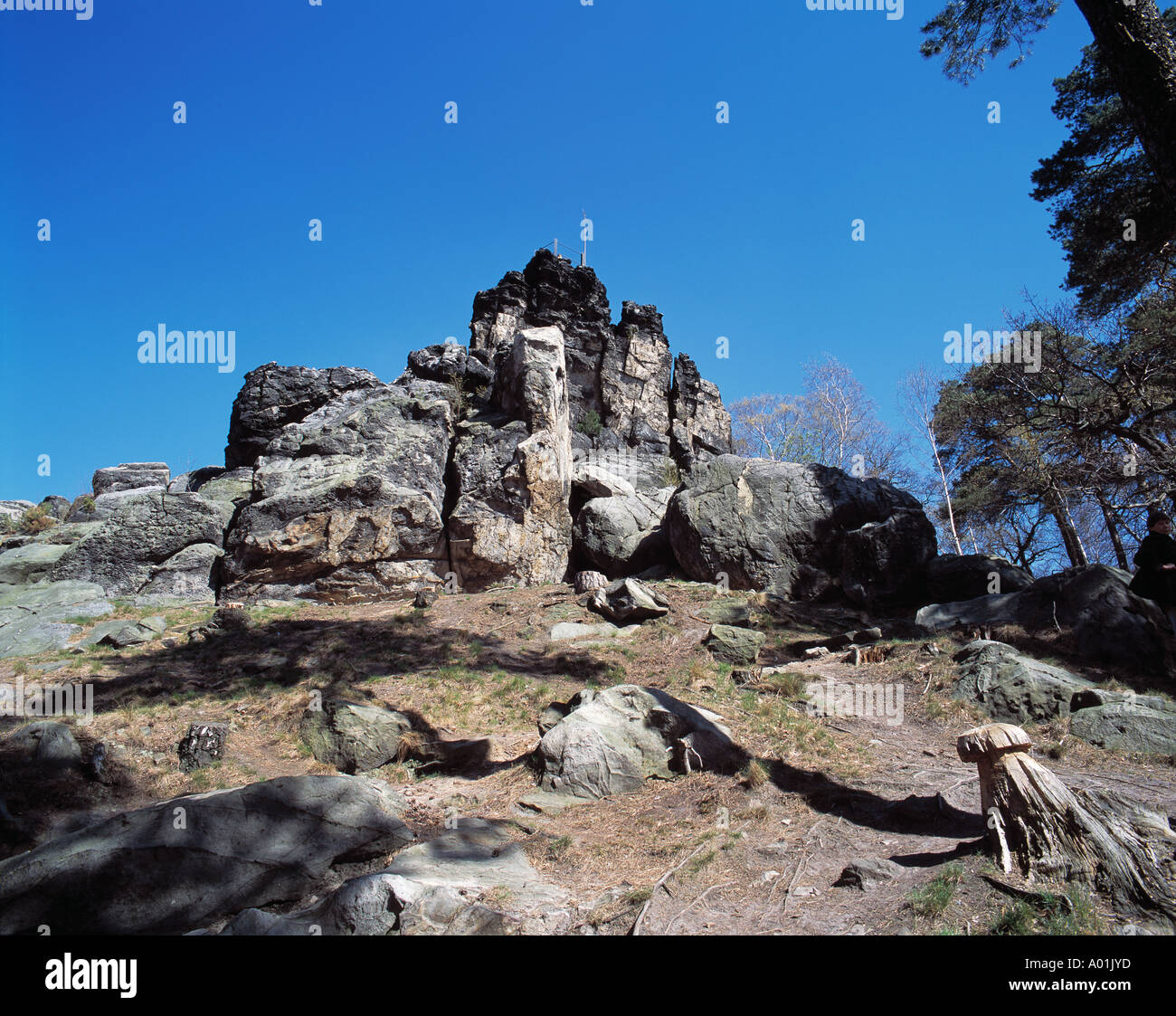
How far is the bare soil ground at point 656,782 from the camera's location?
3836 millimetres

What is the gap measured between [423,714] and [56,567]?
10.3 m

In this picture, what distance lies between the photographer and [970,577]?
12617mm

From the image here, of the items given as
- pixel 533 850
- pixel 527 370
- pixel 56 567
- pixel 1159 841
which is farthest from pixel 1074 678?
pixel 56 567

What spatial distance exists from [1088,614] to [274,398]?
70.8 ft

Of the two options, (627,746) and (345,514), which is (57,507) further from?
(627,746)

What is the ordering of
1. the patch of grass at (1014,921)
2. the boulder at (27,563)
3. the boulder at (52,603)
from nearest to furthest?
1. the patch of grass at (1014,921)
2. the boulder at (52,603)
3. the boulder at (27,563)

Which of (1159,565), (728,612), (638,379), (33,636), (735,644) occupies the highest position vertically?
(638,379)

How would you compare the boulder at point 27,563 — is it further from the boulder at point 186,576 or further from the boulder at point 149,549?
the boulder at point 186,576

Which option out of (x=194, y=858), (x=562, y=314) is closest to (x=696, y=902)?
(x=194, y=858)

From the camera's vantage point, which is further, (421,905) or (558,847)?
(558,847)

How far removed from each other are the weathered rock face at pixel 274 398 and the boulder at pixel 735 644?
14.4 meters

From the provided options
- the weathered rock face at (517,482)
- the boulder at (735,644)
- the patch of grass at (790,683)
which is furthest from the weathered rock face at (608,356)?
the patch of grass at (790,683)
